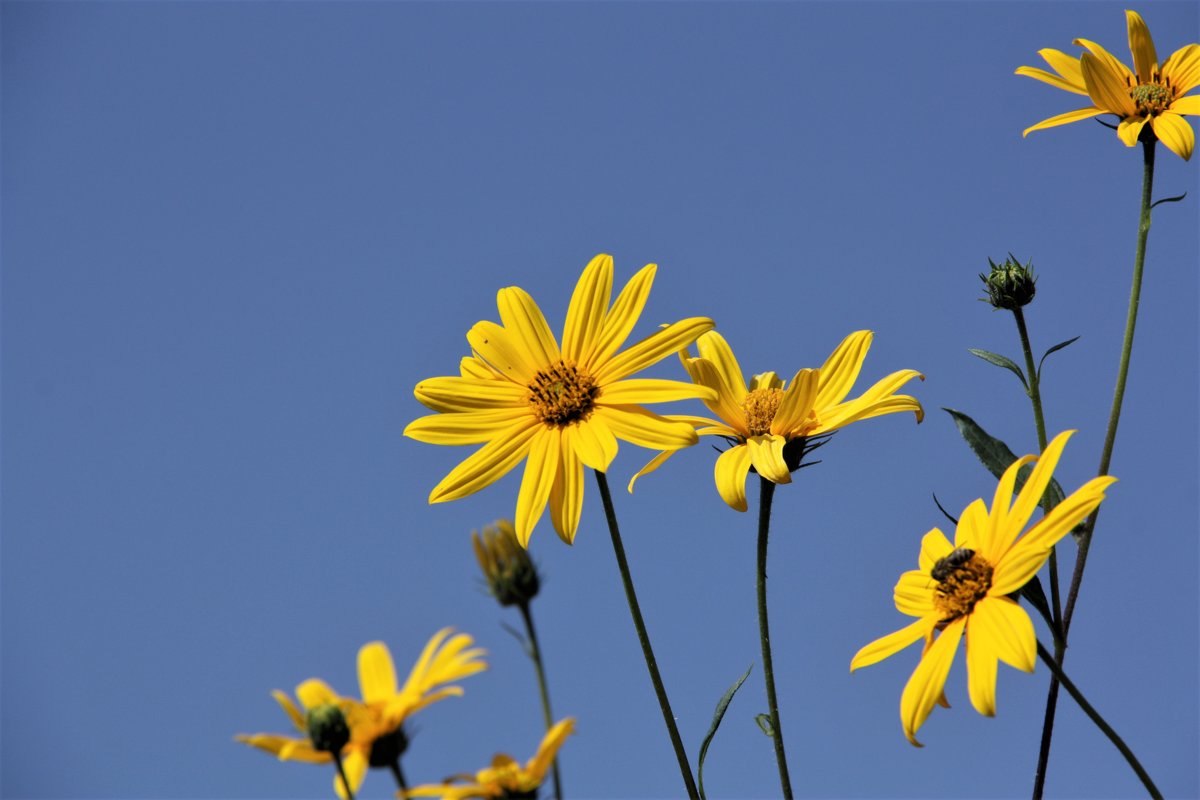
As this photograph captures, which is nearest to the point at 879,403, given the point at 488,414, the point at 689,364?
the point at 689,364

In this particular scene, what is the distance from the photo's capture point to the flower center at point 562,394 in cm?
297

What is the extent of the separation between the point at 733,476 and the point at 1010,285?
124 centimetres

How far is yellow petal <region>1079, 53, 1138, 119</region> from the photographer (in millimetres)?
3600

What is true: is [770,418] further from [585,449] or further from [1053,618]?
[1053,618]

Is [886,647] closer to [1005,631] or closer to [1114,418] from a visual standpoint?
[1005,631]

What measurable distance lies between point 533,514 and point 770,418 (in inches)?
25.7

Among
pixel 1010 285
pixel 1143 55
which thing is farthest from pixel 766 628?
pixel 1143 55

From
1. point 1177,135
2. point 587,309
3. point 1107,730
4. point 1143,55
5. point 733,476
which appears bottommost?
point 1107,730

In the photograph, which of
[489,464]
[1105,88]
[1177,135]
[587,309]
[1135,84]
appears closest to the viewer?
[489,464]

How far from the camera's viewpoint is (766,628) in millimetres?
2787

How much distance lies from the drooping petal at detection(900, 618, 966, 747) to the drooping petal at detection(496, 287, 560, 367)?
42.8 inches

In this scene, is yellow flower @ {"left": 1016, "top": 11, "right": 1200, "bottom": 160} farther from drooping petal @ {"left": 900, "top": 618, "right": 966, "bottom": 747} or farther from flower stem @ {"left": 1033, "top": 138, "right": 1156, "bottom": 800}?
drooping petal @ {"left": 900, "top": 618, "right": 966, "bottom": 747}

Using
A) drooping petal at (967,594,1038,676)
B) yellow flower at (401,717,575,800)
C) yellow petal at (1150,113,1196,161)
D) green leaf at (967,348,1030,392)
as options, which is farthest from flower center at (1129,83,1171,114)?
yellow flower at (401,717,575,800)

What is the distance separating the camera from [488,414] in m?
2.99
